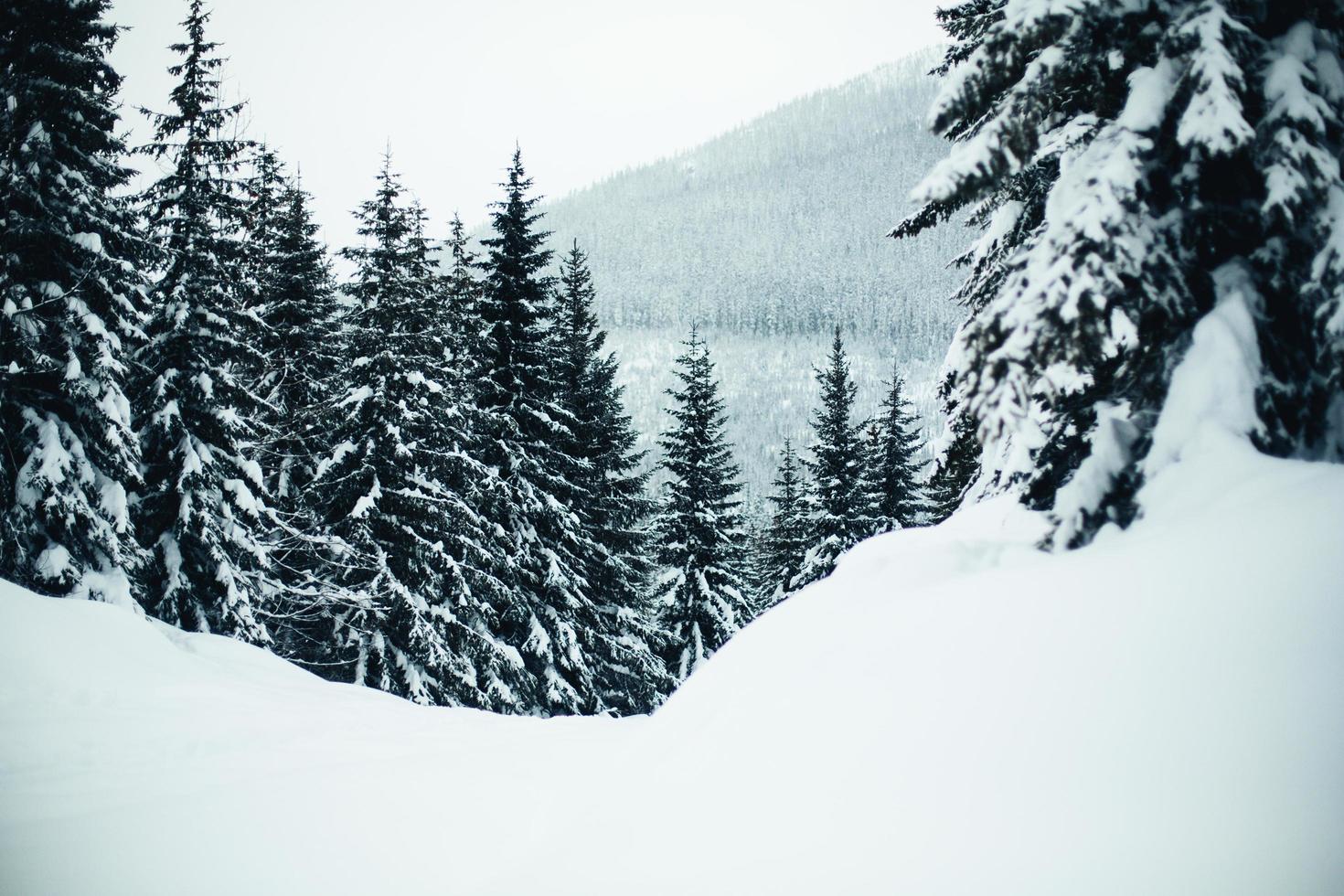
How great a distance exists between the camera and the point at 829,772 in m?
3.21

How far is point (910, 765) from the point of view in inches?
119

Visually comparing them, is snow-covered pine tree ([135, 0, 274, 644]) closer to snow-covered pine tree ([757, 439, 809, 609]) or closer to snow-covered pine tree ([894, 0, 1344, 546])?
snow-covered pine tree ([894, 0, 1344, 546])

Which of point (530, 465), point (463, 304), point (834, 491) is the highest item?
point (463, 304)

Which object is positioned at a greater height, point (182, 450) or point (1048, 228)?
point (1048, 228)

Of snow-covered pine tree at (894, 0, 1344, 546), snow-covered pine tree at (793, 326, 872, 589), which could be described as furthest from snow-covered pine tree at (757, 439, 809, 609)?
snow-covered pine tree at (894, 0, 1344, 546)

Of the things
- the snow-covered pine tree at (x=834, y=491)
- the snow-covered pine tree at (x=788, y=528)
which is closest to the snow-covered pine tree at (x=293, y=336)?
the snow-covered pine tree at (x=834, y=491)

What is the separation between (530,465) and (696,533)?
7947 millimetres

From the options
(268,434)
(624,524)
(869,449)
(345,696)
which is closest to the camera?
(345,696)

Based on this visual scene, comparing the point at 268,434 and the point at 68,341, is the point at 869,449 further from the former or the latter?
the point at 68,341

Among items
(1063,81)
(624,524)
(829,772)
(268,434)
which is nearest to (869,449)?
(624,524)

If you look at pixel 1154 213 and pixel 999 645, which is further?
pixel 1154 213

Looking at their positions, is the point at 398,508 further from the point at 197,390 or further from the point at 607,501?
the point at 607,501

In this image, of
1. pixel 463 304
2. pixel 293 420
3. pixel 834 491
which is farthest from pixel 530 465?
pixel 834 491

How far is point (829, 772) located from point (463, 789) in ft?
10.3
